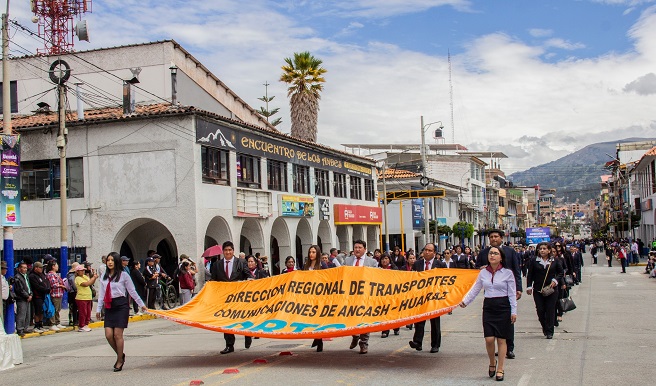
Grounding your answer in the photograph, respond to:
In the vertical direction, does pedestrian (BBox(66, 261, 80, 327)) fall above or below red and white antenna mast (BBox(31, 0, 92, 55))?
below

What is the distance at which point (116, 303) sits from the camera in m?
11.3

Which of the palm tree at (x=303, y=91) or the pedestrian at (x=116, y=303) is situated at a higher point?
the palm tree at (x=303, y=91)

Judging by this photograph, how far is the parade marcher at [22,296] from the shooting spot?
17.5m

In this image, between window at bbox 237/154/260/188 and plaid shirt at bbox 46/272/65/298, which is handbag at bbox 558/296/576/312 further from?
window at bbox 237/154/260/188

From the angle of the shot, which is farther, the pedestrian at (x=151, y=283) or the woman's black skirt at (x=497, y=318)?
the pedestrian at (x=151, y=283)

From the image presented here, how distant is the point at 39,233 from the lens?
98.1 feet

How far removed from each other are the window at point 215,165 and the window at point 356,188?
54.4 ft

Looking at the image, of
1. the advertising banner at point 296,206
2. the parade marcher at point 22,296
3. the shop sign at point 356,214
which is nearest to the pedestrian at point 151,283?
the parade marcher at point 22,296

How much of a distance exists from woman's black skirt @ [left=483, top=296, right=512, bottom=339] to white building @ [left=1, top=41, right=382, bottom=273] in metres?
19.2

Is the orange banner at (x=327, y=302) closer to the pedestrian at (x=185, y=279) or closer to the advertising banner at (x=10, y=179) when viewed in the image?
the advertising banner at (x=10, y=179)

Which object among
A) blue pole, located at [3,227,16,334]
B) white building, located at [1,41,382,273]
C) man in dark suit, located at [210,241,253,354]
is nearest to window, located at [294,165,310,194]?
white building, located at [1,41,382,273]

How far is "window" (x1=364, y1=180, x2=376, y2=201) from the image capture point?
48.9m

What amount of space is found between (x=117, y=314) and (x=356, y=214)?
3431 cm

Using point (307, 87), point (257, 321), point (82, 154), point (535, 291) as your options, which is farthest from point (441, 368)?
point (307, 87)
